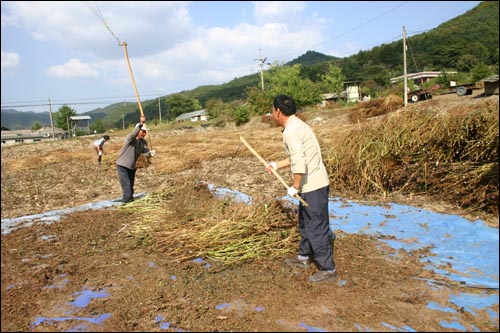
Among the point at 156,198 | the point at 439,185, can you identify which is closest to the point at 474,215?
the point at 439,185

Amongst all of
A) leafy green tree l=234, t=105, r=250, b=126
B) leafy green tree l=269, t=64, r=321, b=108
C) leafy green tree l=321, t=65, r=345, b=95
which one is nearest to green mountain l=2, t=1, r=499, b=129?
leafy green tree l=321, t=65, r=345, b=95

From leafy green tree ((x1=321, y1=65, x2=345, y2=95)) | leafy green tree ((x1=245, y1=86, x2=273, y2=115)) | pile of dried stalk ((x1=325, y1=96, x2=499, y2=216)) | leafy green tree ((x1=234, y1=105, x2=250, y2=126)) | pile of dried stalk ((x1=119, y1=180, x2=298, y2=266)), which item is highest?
leafy green tree ((x1=321, y1=65, x2=345, y2=95))

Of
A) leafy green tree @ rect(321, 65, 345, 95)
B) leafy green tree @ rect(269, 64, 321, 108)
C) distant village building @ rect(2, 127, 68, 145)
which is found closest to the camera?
leafy green tree @ rect(269, 64, 321, 108)

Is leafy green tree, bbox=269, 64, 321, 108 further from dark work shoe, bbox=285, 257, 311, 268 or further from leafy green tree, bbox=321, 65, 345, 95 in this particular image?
dark work shoe, bbox=285, 257, 311, 268

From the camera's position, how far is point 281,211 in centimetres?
405

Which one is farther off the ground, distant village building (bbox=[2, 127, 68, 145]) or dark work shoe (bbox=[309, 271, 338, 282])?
distant village building (bbox=[2, 127, 68, 145])

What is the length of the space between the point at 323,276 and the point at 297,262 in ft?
1.29

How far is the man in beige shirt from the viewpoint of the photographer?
9.27 ft

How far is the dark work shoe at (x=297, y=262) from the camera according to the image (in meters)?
3.12

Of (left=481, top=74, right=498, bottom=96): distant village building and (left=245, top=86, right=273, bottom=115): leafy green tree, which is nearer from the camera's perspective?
(left=481, top=74, right=498, bottom=96): distant village building

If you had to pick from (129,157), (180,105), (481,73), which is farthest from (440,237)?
(180,105)

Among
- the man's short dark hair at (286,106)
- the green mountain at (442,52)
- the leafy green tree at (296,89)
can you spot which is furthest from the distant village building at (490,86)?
the green mountain at (442,52)

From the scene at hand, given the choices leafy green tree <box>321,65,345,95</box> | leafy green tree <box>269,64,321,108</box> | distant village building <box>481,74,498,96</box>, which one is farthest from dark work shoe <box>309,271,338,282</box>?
leafy green tree <box>321,65,345,95</box>

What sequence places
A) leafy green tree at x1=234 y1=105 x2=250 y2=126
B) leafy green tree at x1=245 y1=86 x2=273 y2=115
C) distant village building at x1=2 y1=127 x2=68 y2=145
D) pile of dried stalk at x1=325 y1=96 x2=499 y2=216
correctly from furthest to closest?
distant village building at x1=2 y1=127 x2=68 y2=145, leafy green tree at x1=245 y1=86 x2=273 y2=115, leafy green tree at x1=234 y1=105 x2=250 y2=126, pile of dried stalk at x1=325 y1=96 x2=499 y2=216
